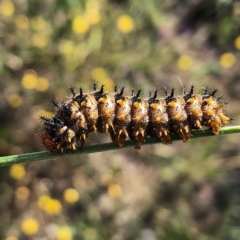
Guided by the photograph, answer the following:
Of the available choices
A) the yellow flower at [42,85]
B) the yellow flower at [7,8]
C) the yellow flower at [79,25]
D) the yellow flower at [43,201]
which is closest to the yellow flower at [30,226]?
the yellow flower at [43,201]

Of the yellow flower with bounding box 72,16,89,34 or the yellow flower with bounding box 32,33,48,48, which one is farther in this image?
the yellow flower with bounding box 32,33,48,48

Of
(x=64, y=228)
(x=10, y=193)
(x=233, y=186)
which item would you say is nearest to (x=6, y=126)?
(x=10, y=193)

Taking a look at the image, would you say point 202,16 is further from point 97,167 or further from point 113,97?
point 113,97

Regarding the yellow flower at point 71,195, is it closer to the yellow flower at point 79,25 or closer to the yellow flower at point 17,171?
the yellow flower at point 17,171

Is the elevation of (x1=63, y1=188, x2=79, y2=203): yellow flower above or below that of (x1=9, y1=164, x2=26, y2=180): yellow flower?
below

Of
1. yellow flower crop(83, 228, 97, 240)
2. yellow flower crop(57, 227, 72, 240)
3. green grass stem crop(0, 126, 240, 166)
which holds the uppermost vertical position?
green grass stem crop(0, 126, 240, 166)

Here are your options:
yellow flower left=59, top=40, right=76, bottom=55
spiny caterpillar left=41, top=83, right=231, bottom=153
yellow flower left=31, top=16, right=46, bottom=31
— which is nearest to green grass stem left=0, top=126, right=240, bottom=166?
spiny caterpillar left=41, top=83, right=231, bottom=153

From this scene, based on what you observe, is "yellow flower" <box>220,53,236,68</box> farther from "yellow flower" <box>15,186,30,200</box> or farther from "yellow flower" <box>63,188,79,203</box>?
"yellow flower" <box>15,186,30,200</box>
